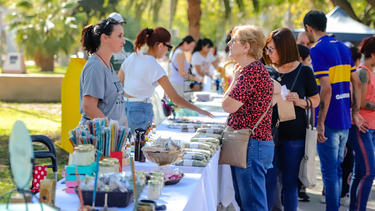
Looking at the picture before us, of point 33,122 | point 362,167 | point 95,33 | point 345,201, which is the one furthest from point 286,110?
point 33,122

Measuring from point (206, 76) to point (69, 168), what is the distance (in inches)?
277

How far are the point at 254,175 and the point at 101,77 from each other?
120cm

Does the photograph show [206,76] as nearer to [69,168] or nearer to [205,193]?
[205,193]

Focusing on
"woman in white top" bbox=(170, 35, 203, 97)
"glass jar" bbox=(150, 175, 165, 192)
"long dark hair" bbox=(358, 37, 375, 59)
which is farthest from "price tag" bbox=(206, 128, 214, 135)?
"woman in white top" bbox=(170, 35, 203, 97)

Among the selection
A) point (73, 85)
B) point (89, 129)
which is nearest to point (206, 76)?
point (73, 85)

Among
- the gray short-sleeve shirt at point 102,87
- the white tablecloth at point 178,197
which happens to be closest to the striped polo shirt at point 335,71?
the white tablecloth at point 178,197

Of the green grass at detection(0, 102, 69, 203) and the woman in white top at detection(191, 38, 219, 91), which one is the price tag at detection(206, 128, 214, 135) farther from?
the woman in white top at detection(191, 38, 219, 91)

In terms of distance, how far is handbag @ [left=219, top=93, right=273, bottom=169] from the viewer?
109 inches

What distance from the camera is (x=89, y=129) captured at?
6.85ft

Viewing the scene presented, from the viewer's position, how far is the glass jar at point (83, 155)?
1917 mm

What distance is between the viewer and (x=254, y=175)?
2.84 m

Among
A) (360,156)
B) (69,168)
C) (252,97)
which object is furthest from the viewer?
(360,156)

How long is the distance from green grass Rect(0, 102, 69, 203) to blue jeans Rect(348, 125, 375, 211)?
373 centimetres

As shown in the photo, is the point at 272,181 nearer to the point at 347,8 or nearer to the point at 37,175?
the point at 37,175
